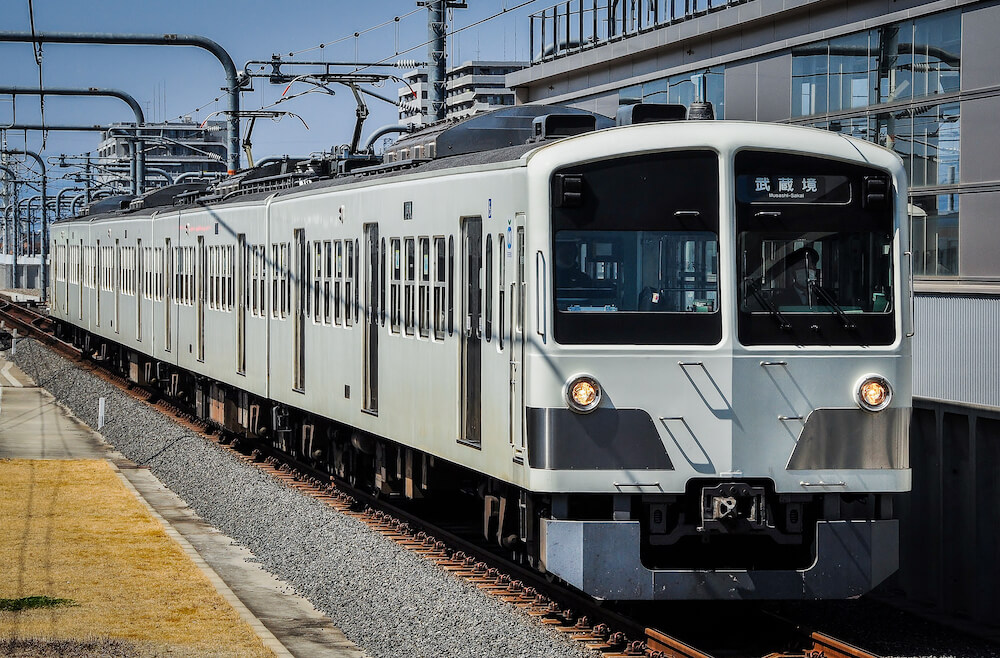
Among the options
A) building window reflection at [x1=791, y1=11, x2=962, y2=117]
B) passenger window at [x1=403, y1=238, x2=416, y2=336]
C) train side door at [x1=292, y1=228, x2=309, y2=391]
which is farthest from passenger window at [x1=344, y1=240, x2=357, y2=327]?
building window reflection at [x1=791, y1=11, x2=962, y2=117]

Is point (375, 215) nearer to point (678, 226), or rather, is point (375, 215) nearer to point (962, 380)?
point (678, 226)

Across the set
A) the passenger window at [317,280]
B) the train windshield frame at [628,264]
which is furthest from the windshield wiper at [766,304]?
the passenger window at [317,280]

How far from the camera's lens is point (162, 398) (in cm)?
2666

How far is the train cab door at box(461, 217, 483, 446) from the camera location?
988 centimetres

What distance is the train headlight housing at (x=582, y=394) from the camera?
336 inches

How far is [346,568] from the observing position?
456 inches

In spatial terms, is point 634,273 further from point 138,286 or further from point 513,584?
point 138,286

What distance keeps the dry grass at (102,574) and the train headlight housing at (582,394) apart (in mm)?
2262

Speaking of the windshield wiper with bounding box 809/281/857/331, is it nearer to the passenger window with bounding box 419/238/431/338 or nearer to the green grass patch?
the passenger window with bounding box 419/238/431/338

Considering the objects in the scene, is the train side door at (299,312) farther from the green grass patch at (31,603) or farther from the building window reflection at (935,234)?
the building window reflection at (935,234)

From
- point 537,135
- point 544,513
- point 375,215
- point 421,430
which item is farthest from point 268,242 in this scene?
point 544,513

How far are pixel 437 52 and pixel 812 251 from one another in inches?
473

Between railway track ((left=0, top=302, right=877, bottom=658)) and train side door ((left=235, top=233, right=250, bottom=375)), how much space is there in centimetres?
124

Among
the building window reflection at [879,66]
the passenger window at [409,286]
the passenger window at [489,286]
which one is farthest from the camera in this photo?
the building window reflection at [879,66]
